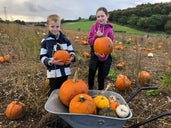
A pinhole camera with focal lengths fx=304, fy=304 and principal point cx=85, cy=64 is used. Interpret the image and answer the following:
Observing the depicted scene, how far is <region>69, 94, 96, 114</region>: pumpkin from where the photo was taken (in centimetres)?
269

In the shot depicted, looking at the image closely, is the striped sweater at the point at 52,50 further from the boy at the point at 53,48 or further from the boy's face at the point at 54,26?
the boy's face at the point at 54,26

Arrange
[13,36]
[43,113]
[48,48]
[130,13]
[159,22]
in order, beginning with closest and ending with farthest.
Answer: [48,48] → [43,113] → [13,36] → [159,22] → [130,13]

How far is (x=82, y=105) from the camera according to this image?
2.70 meters

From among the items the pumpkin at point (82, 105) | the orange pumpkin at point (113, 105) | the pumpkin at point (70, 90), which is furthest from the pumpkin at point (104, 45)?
the pumpkin at point (82, 105)

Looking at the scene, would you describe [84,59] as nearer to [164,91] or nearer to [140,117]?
[164,91]

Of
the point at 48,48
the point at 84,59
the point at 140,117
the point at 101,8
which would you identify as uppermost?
the point at 101,8

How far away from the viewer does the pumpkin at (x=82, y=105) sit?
2.69 metres

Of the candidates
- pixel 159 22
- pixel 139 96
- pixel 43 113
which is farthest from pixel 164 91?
pixel 159 22

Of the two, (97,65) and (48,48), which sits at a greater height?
(48,48)

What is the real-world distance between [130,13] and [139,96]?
21.6 metres

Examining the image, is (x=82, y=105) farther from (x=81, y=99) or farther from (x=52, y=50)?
(x=52, y=50)

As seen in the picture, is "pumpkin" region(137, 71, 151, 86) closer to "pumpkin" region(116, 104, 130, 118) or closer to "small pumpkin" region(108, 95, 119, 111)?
"small pumpkin" region(108, 95, 119, 111)

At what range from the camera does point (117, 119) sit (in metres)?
2.58

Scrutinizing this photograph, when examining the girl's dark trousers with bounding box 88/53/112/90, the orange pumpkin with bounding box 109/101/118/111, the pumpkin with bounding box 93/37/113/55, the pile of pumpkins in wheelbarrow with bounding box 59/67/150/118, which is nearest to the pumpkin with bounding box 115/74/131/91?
the girl's dark trousers with bounding box 88/53/112/90
